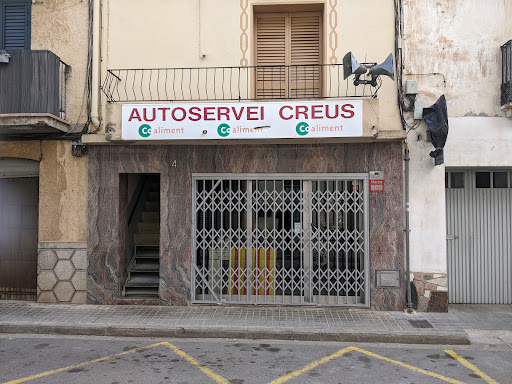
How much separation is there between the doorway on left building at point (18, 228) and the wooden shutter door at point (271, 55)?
5091mm

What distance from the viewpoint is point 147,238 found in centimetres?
958

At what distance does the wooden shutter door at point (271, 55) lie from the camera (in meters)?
8.38

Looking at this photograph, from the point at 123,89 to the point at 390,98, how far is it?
5296 mm

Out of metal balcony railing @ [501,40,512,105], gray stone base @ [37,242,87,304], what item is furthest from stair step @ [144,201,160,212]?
metal balcony railing @ [501,40,512,105]

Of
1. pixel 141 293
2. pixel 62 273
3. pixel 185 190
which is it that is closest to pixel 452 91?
pixel 185 190

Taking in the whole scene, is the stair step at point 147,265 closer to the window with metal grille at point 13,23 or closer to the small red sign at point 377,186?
the small red sign at point 377,186

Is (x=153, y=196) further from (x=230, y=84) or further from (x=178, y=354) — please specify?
(x=178, y=354)

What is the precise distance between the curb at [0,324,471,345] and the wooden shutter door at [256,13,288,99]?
15.1 feet

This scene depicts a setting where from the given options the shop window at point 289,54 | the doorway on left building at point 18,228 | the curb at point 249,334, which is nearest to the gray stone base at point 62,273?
the doorway on left building at point 18,228

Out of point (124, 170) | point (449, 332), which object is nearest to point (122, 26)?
point (124, 170)

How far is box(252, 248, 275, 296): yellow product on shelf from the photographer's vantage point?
8023mm

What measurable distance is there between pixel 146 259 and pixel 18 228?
9.00 ft

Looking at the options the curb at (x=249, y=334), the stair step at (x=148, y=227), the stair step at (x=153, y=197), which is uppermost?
the stair step at (x=153, y=197)

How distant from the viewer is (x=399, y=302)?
7.65m
